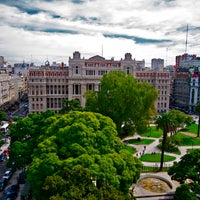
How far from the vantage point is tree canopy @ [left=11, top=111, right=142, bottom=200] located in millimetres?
17391

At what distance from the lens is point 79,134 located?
22.6 meters

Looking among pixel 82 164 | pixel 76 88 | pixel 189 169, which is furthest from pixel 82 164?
pixel 76 88

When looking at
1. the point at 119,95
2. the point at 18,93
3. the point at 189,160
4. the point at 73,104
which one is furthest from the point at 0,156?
the point at 18,93

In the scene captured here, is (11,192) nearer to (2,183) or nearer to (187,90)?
(2,183)

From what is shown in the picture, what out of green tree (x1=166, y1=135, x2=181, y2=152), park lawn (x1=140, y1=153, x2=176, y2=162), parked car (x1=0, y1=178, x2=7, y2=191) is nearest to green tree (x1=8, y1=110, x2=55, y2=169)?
parked car (x1=0, y1=178, x2=7, y2=191)

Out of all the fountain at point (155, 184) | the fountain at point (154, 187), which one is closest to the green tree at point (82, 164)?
the fountain at point (154, 187)

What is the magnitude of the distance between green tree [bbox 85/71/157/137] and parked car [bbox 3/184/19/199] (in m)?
24.1

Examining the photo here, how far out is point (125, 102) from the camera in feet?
161

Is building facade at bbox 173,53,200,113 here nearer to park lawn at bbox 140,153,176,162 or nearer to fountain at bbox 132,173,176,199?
park lawn at bbox 140,153,176,162

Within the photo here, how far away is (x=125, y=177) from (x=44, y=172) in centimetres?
746

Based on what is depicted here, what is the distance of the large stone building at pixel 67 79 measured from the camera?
7963cm

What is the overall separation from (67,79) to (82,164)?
6436 cm

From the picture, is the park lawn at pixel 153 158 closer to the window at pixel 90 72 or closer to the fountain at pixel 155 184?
the fountain at pixel 155 184

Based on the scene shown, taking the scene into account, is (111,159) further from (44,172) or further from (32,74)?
(32,74)
